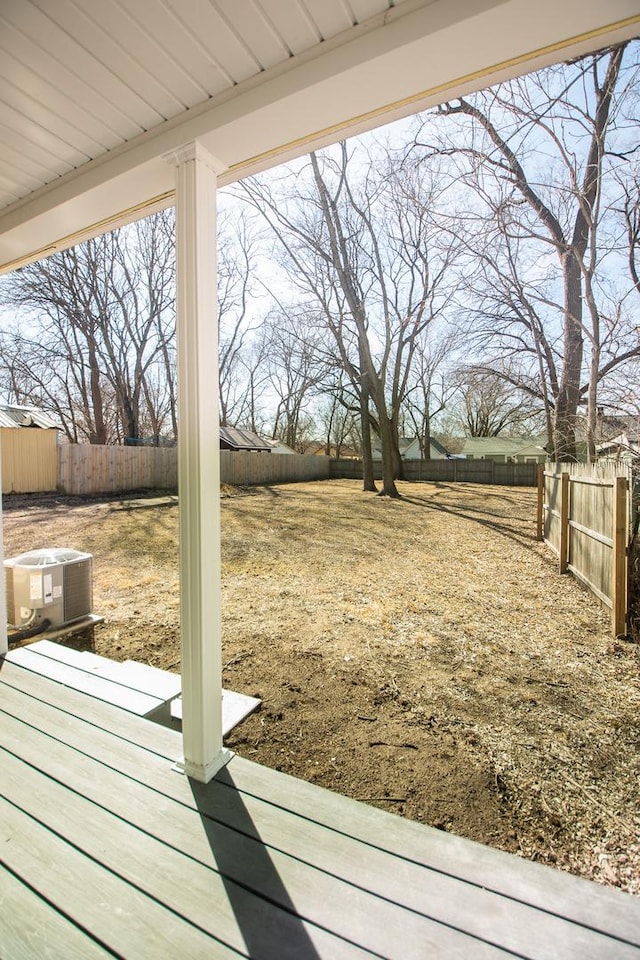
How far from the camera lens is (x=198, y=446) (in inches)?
43.4

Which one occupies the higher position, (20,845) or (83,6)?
(83,6)

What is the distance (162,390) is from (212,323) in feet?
31.3

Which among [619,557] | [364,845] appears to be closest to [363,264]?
[619,557]

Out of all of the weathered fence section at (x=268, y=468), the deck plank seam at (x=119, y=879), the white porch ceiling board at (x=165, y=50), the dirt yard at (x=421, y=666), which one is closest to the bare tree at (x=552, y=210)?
the dirt yard at (x=421, y=666)

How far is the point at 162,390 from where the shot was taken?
9.88 m

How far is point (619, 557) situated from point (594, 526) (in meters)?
0.67

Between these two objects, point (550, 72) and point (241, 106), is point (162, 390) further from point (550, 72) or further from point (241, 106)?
point (241, 106)

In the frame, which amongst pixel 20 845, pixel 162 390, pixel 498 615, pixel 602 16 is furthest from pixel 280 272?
pixel 20 845

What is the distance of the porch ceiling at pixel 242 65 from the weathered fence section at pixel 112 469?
14.6ft

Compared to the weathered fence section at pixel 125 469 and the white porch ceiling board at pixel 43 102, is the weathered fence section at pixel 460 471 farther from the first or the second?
the white porch ceiling board at pixel 43 102

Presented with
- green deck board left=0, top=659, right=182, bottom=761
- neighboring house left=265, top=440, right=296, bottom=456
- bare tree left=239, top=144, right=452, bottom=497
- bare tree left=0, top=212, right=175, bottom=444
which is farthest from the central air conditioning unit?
neighboring house left=265, top=440, right=296, bottom=456

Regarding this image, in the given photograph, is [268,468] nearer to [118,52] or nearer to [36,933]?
[118,52]

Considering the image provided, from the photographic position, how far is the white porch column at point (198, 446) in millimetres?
1097

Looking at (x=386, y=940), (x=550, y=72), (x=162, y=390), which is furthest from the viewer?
(x=162, y=390)
